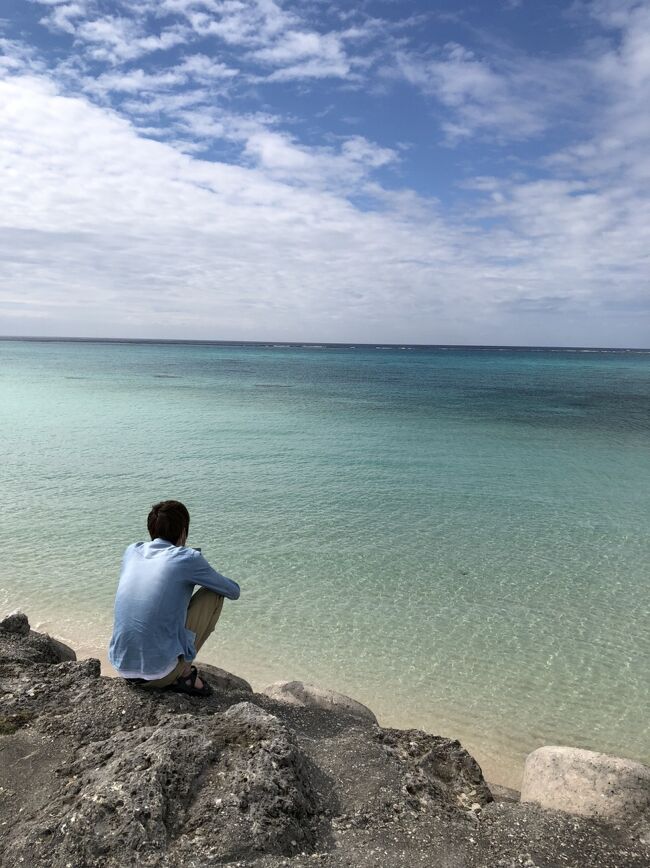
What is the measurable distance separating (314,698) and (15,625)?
3059mm

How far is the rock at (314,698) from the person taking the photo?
5098 millimetres

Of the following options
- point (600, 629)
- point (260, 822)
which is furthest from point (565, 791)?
point (600, 629)

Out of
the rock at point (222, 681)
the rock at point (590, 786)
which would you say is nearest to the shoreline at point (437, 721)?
the rock at point (590, 786)

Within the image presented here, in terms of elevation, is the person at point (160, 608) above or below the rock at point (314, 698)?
above

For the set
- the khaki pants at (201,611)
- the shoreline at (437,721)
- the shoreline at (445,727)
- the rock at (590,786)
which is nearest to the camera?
the rock at (590,786)

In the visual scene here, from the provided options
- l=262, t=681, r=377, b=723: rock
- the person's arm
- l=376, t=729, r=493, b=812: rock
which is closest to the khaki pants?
the person's arm

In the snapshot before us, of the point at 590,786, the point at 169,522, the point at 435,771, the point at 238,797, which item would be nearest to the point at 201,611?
the point at 169,522

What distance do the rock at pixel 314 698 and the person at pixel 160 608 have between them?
0.99 m

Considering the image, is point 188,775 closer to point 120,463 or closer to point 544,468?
point 120,463

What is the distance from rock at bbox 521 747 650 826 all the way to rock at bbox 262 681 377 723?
4.68 feet

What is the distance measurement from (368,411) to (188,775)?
98.7ft

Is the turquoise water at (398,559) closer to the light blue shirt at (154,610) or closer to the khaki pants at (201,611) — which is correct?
the khaki pants at (201,611)

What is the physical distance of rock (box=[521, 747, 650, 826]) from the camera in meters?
3.82

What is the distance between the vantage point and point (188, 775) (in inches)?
125
